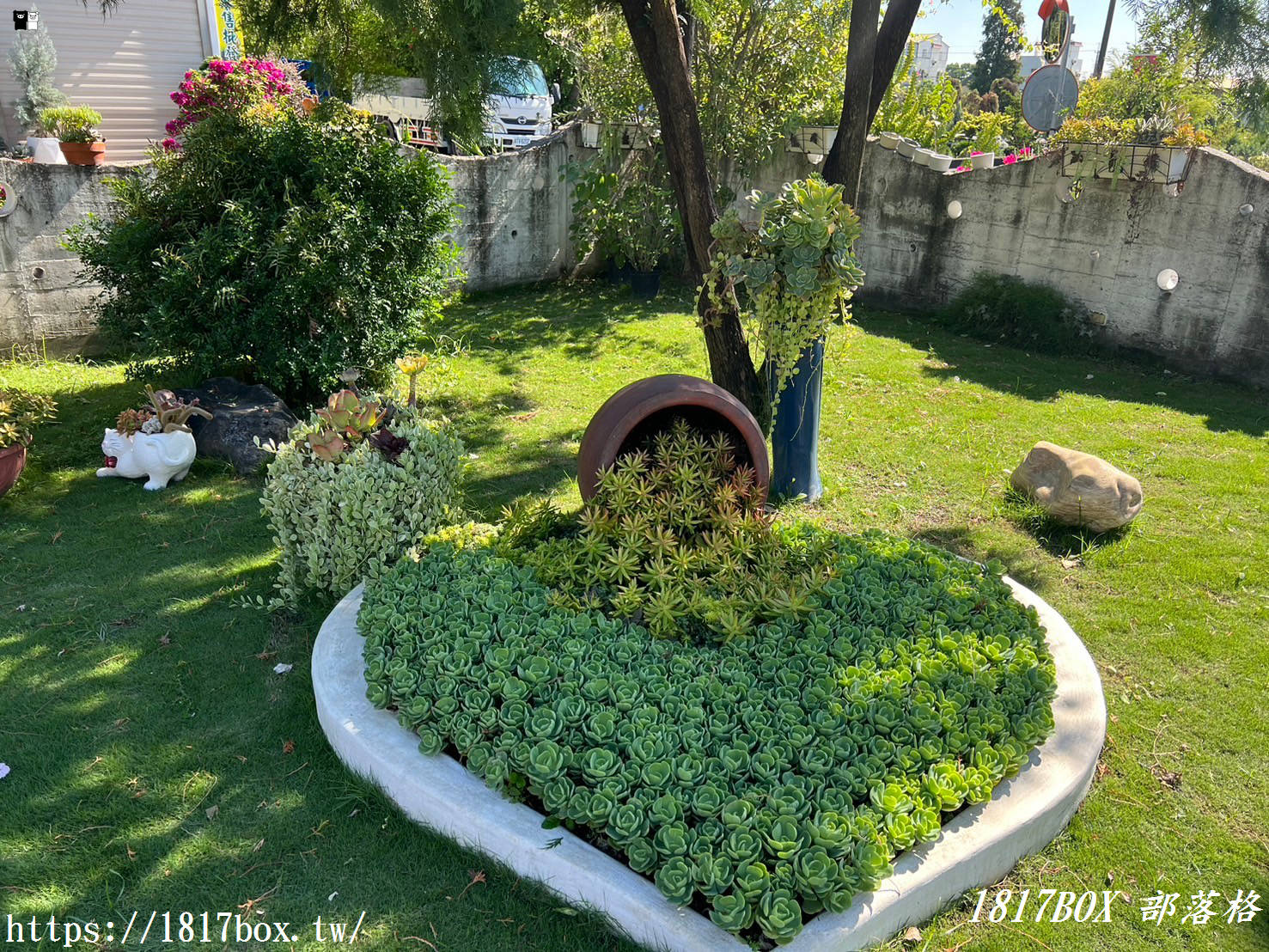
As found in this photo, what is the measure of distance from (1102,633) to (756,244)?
2567 mm

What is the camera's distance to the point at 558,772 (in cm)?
273

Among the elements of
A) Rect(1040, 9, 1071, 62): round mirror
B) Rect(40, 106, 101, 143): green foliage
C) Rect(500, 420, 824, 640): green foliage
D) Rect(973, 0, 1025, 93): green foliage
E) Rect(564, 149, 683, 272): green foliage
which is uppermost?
Rect(973, 0, 1025, 93): green foliage

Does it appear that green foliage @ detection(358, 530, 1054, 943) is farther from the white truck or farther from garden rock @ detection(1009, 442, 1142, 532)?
the white truck

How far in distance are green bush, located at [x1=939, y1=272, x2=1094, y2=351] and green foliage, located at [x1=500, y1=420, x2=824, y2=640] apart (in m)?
5.90

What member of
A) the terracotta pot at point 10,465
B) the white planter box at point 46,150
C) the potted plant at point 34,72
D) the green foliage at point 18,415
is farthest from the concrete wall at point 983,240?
the potted plant at point 34,72

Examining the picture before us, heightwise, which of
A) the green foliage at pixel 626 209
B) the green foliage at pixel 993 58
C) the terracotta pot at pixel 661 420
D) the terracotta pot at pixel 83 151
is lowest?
the terracotta pot at pixel 661 420

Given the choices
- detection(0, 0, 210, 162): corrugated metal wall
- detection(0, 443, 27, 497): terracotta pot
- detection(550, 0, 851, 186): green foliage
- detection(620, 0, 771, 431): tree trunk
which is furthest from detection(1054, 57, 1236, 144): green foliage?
detection(0, 0, 210, 162): corrugated metal wall

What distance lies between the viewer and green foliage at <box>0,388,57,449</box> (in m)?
5.19

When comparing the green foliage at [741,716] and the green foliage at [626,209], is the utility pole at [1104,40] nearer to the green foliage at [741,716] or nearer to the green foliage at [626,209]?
the green foliage at [626,209]

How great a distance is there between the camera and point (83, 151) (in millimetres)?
8555

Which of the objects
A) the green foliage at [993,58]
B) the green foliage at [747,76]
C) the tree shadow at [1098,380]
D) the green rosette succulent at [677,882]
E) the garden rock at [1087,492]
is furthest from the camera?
the green foliage at [993,58]

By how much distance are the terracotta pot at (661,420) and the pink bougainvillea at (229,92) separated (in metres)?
4.43

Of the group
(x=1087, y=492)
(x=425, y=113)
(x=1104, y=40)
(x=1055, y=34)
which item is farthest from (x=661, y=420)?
(x=1104, y=40)

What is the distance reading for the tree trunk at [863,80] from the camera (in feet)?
17.1
